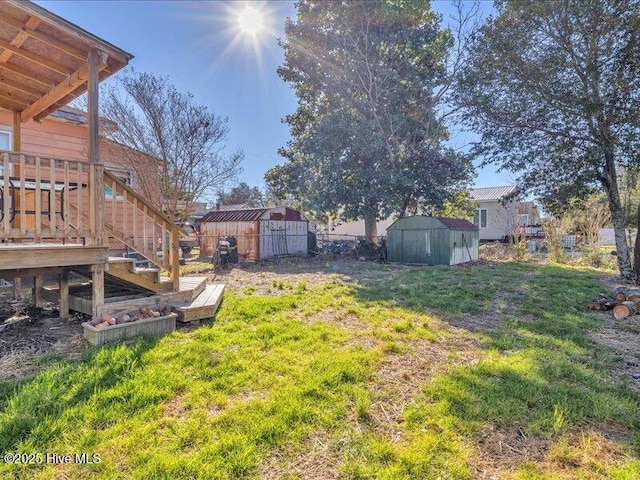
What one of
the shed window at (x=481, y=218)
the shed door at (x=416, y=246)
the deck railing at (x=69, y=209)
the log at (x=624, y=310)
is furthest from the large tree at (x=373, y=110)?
the deck railing at (x=69, y=209)

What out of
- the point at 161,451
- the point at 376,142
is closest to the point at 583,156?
the point at 376,142

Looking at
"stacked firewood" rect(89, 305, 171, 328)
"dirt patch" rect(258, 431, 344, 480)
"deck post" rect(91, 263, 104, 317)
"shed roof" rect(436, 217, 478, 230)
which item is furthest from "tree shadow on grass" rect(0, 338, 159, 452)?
"shed roof" rect(436, 217, 478, 230)

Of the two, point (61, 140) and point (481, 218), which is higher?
point (61, 140)

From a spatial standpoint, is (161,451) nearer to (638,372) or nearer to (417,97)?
(638,372)

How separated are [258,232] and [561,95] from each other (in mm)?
11145

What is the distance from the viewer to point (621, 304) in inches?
214

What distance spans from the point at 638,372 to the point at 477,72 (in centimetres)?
929

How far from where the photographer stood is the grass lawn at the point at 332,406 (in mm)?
1958

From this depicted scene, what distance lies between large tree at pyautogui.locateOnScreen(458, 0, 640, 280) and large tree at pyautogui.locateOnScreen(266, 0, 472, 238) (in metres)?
4.44

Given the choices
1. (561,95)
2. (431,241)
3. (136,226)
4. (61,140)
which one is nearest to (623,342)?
(136,226)

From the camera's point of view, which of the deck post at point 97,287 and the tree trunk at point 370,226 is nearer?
the deck post at point 97,287

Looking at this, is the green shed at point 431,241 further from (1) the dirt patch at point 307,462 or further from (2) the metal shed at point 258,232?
(1) the dirt patch at point 307,462

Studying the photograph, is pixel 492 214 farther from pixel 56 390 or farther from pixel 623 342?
pixel 56 390

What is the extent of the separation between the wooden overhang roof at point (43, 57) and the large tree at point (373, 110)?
35.5 feet
